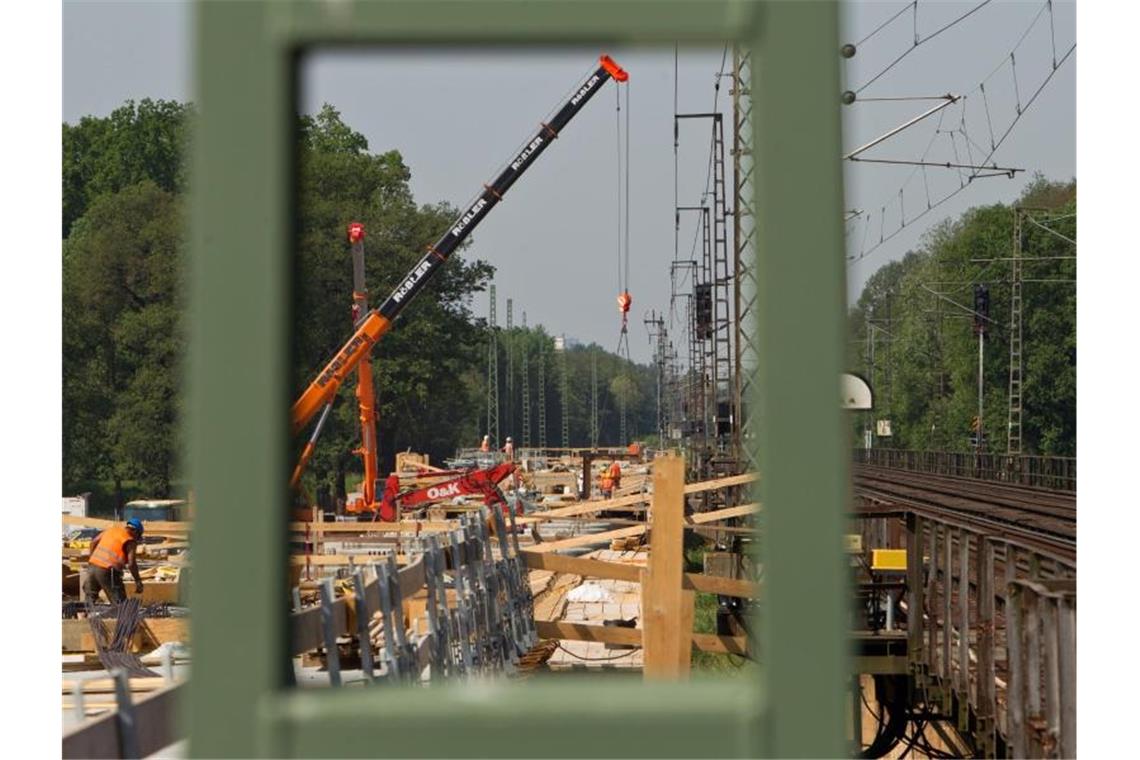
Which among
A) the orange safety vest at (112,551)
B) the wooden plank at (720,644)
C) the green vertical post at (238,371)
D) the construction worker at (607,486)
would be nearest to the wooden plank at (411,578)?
the green vertical post at (238,371)

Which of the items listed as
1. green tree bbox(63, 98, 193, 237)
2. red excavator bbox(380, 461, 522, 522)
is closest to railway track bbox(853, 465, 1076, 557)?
red excavator bbox(380, 461, 522, 522)

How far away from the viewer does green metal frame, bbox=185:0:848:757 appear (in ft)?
7.98

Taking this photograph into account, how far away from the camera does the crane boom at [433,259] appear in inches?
1244

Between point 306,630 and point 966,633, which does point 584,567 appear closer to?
point 966,633

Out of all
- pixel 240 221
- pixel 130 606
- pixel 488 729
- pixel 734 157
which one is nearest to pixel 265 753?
pixel 488 729

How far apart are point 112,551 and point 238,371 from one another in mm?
21067

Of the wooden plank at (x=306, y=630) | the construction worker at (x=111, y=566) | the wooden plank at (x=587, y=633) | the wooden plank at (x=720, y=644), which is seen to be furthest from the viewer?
the construction worker at (x=111, y=566)

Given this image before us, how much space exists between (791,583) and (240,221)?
36.0 inches

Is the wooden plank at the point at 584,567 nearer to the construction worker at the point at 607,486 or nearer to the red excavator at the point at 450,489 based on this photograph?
the red excavator at the point at 450,489

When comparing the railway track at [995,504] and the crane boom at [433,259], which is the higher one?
the crane boom at [433,259]

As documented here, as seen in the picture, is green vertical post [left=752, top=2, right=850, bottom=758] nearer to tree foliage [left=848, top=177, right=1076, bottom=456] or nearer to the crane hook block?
the crane hook block

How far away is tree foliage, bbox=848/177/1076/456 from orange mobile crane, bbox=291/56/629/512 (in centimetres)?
2593

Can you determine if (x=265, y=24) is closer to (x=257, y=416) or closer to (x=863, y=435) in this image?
(x=257, y=416)

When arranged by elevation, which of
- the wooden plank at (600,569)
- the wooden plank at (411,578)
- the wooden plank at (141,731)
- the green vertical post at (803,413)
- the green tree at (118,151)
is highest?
the green tree at (118,151)
